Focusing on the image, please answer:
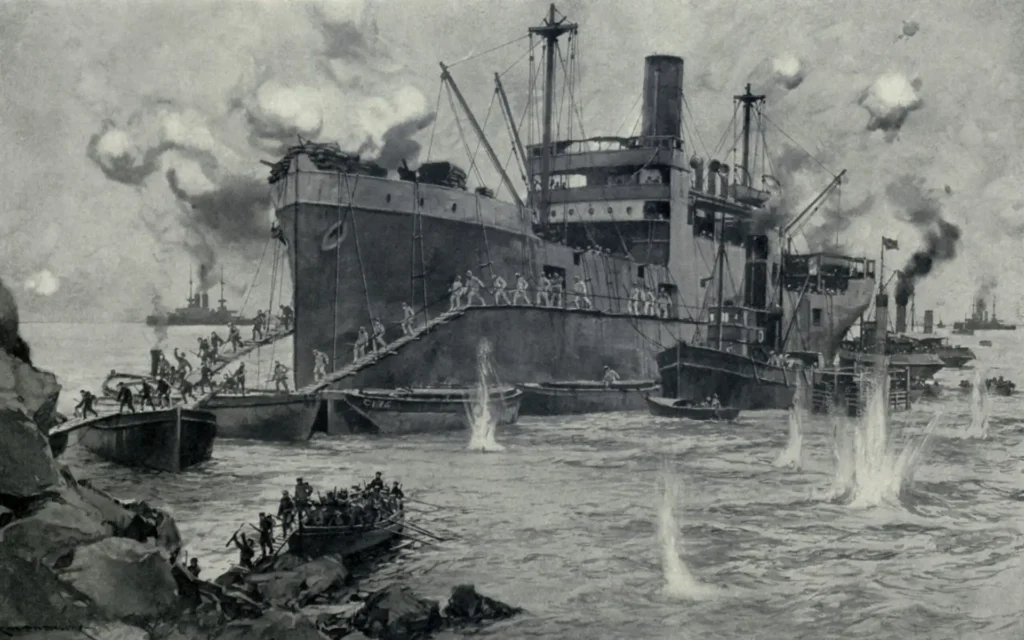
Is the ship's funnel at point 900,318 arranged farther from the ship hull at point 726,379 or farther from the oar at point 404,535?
the oar at point 404,535

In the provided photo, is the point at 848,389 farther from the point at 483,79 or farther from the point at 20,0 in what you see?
the point at 20,0

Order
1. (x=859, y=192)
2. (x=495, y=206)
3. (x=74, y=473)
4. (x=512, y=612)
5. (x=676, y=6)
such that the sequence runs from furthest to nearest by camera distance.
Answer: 1. (x=495, y=206)
2. (x=859, y=192)
3. (x=676, y=6)
4. (x=74, y=473)
5. (x=512, y=612)

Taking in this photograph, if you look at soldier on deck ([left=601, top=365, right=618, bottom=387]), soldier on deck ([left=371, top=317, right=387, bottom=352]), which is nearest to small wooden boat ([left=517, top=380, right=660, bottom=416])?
soldier on deck ([left=601, top=365, right=618, bottom=387])

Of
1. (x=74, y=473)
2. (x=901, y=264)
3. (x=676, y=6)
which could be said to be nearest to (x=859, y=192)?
(x=901, y=264)

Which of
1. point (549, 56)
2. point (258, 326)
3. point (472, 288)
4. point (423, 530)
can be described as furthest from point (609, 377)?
point (258, 326)

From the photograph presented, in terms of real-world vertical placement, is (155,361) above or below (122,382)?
above

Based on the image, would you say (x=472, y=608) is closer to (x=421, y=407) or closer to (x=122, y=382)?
(x=421, y=407)

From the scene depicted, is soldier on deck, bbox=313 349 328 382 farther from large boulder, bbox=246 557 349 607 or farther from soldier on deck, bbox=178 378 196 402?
large boulder, bbox=246 557 349 607
